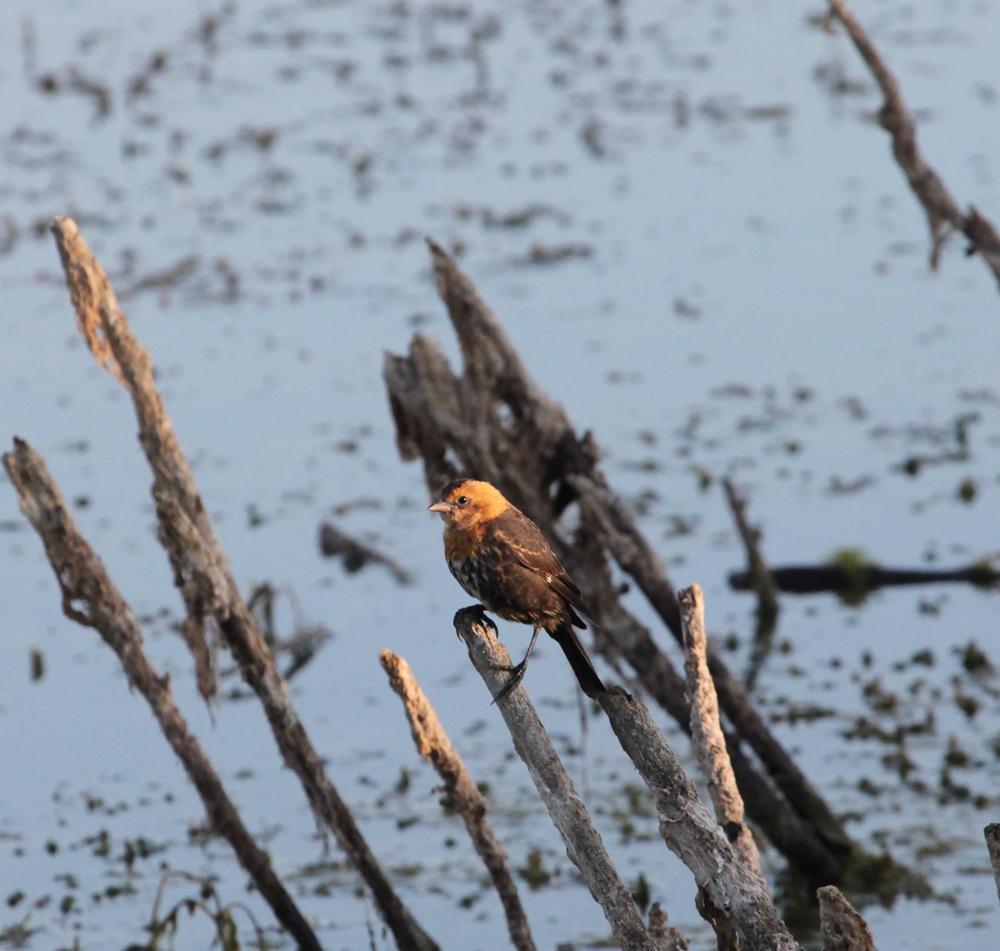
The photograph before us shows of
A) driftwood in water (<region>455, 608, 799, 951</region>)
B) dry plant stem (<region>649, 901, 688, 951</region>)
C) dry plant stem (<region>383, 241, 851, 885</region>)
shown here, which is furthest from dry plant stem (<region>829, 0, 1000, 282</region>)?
dry plant stem (<region>649, 901, 688, 951</region>)

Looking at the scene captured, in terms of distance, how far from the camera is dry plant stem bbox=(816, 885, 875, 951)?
13.5ft

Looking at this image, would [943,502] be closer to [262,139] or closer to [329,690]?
[329,690]

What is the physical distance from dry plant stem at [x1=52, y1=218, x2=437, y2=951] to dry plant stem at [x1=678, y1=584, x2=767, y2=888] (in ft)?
6.27

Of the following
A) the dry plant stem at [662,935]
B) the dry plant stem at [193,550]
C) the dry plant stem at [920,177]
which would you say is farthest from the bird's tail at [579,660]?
the dry plant stem at [920,177]

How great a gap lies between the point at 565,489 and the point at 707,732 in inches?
102

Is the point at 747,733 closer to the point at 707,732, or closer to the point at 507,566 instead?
the point at 707,732

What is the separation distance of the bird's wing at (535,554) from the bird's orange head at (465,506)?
0.21 ft

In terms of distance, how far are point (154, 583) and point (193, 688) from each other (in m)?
1.38

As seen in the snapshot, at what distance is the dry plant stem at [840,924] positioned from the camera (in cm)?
411

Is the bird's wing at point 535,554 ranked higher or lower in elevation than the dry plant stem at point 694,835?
higher

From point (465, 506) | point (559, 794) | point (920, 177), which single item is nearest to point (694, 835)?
point (559, 794)

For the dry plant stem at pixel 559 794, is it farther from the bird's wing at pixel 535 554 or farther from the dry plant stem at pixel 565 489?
the dry plant stem at pixel 565 489

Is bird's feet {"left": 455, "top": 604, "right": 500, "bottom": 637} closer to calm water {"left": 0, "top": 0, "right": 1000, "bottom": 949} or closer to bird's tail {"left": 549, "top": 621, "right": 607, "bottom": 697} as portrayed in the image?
bird's tail {"left": 549, "top": 621, "right": 607, "bottom": 697}

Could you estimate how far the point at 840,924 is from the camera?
13.7 ft
